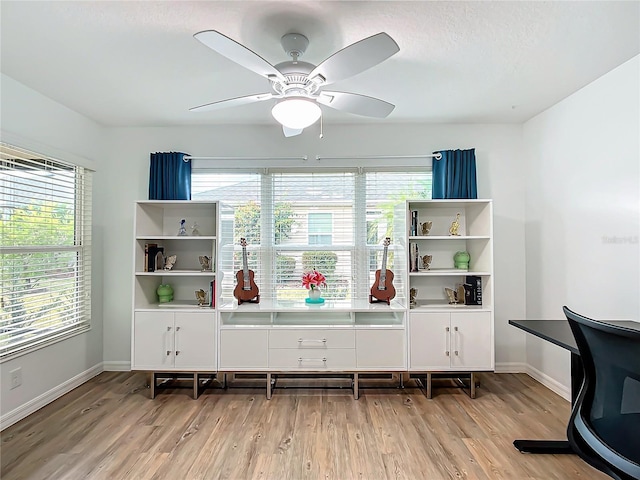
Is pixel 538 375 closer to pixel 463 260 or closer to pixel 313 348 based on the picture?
pixel 463 260

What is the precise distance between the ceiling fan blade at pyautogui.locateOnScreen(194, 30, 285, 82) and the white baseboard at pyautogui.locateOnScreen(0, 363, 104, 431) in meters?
2.92

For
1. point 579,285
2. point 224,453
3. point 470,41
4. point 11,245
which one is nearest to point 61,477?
point 224,453

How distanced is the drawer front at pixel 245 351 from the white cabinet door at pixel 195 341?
105 millimetres

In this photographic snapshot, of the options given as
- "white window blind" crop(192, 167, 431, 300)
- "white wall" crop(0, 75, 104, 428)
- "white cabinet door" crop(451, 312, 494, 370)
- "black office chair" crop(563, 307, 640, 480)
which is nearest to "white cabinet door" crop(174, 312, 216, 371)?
"white window blind" crop(192, 167, 431, 300)

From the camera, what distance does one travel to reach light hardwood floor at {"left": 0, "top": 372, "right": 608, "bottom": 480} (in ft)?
7.36

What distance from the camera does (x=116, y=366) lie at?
12.9 ft

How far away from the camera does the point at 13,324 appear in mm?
2822

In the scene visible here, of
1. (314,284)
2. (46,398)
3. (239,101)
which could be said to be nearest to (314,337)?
(314,284)

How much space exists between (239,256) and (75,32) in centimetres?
226

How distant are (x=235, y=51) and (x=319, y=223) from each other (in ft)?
7.44

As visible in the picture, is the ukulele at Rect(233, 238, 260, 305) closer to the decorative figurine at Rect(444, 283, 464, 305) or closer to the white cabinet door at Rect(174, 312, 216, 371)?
the white cabinet door at Rect(174, 312, 216, 371)

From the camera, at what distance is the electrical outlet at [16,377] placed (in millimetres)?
2785

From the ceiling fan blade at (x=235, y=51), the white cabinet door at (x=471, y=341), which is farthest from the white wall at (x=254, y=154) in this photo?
the ceiling fan blade at (x=235, y=51)

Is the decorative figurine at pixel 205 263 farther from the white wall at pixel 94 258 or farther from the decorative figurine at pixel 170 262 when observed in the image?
the white wall at pixel 94 258
